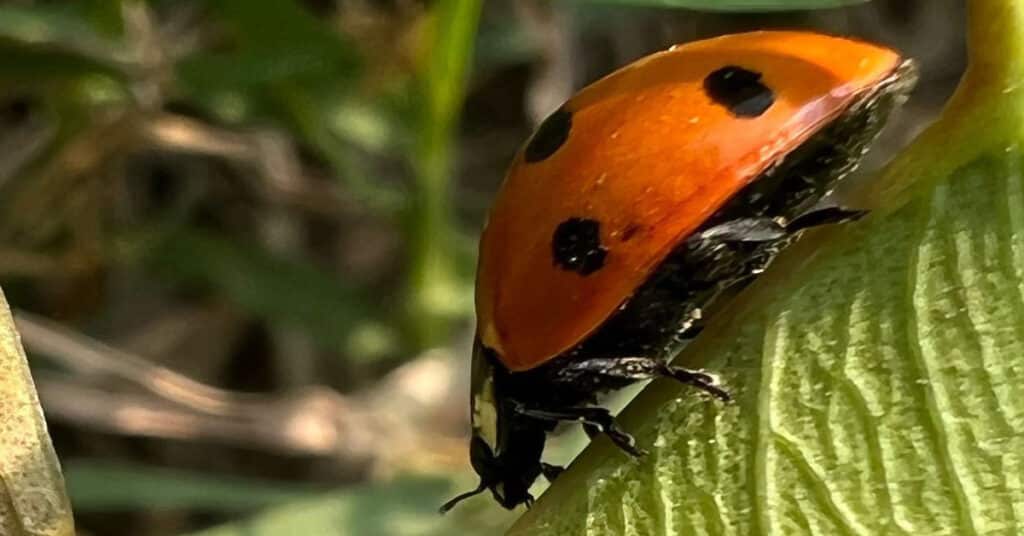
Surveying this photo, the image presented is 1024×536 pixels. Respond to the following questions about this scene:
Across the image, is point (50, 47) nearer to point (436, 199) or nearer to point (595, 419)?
point (436, 199)

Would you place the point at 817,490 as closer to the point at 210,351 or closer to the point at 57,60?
the point at 57,60

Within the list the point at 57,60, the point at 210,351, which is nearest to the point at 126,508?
the point at 210,351

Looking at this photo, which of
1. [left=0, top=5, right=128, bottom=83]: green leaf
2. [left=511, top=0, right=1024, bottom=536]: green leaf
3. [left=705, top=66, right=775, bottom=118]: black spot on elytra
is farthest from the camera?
[left=0, top=5, right=128, bottom=83]: green leaf

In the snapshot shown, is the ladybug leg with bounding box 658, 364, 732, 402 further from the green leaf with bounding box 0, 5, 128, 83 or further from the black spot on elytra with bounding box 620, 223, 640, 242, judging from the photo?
the green leaf with bounding box 0, 5, 128, 83

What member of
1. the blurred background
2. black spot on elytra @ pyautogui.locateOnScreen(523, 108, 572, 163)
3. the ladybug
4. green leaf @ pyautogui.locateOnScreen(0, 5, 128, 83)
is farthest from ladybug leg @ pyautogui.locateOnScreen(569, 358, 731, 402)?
green leaf @ pyautogui.locateOnScreen(0, 5, 128, 83)

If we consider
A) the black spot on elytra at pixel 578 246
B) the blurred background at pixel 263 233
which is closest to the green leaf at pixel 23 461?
the black spot on elytra at pixel 578 246
